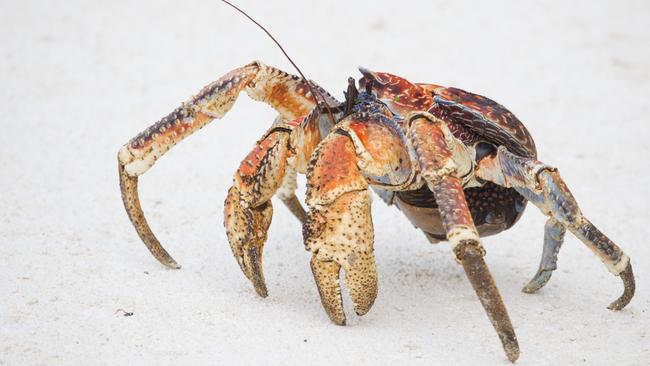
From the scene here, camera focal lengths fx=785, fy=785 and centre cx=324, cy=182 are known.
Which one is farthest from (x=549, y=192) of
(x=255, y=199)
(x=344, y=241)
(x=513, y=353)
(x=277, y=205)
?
(x=277, y=205)

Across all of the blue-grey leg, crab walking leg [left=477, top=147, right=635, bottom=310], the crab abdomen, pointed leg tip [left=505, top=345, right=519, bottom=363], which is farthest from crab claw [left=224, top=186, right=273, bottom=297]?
the blue-grey leg

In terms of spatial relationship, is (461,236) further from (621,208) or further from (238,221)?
(621,208)

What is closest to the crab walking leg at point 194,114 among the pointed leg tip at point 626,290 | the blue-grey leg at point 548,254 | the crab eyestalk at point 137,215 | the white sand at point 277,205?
the crab eyestalk at point 137,215

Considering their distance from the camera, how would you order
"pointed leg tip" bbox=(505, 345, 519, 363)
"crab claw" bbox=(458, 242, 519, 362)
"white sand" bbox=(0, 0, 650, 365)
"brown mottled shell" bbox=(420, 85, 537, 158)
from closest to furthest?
"crab claw" bbox=(458, 242, 519, 362) → "pointed leg tip" bbox=(505, 345, 519, 363) → "white sand" bbox=(0, 0, 650, 365) → "brown mottled shell" bbox=(420, 85, 537, 158)

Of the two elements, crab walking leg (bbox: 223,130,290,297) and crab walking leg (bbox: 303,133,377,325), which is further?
crab walking leg (bbox: 223,130,290,297)

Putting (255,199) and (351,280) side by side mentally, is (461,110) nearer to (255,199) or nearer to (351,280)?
(351,280)

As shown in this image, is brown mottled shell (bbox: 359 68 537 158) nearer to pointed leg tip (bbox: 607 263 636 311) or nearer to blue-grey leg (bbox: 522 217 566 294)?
blue-grey leg (bbox: 522 217 566 294)

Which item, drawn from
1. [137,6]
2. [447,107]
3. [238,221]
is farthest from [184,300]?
[137,6]
